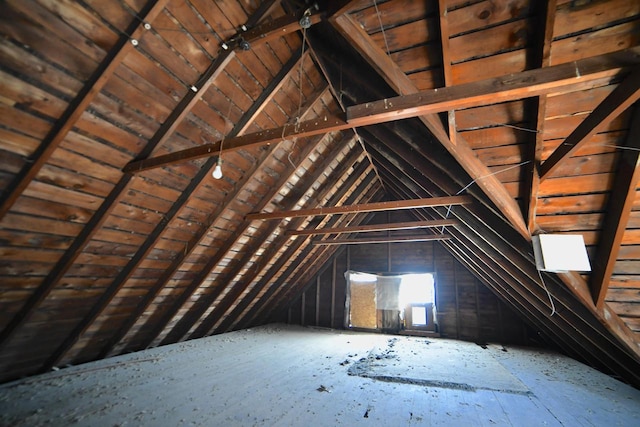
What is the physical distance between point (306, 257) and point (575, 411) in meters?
4.65

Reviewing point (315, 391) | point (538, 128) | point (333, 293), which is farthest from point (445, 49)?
point (333, 293)

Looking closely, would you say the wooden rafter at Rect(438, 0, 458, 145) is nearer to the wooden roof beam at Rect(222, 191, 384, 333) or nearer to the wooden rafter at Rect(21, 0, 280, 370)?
the wooden rafter at Rect(21, 0, 280, 370)

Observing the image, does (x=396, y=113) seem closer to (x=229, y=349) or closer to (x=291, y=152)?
(x=291, y=152)

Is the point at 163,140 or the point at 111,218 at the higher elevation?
the point at 163,140

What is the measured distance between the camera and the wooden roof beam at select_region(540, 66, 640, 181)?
50.3 inches

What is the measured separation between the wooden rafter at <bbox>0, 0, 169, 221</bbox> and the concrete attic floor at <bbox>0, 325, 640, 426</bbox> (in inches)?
77.5

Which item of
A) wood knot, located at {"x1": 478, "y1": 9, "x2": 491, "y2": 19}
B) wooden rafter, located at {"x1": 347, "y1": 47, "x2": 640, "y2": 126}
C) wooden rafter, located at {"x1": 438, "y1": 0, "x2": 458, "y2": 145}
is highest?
wood knot, located at {"x1": 478, "y1": 9, "x2": 491, "y2": 19}

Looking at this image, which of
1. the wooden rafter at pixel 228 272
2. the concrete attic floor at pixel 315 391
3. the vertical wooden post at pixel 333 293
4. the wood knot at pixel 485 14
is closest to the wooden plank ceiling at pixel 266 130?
the wood knot at pixel 485 14

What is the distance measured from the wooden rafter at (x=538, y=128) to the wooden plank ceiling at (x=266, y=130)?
0.02 meters

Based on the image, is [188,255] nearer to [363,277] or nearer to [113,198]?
[113,198]

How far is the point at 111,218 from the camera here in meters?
2.75

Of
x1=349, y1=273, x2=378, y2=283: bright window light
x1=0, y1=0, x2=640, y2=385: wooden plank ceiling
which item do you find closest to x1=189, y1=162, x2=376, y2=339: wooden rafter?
x1=0, y1=0, x2=640, y2=385: wooden plank ceiling

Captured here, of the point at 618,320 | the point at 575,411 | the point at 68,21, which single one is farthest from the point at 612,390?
the point at 68,21

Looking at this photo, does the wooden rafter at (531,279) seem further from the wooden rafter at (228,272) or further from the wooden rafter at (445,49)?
the wooden rafter at (228,272)
